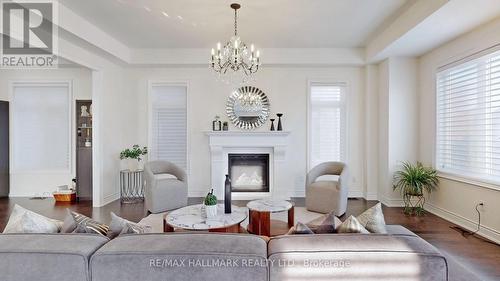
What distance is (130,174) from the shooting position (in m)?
5.71

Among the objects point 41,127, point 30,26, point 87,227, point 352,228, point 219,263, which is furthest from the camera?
point 41,127

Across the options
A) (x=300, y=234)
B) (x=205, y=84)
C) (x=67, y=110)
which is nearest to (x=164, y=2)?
(x=205, y=84)

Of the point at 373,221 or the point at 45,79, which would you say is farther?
the point at 45,79

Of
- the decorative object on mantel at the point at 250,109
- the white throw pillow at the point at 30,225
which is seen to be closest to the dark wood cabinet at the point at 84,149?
the decorative object on mantel at the point at 250,109

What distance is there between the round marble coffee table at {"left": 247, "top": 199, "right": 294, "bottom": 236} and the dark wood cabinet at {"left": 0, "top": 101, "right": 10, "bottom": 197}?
5.56m

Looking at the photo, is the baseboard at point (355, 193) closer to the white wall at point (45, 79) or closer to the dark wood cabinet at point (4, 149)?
the white wall at point (45, 79)

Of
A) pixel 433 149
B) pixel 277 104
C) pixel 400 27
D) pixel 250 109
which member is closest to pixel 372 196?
pixel 433 149

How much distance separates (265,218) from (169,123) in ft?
11.7

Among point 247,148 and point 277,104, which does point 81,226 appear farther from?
→ point 277,104

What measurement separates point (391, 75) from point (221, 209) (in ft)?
12.8

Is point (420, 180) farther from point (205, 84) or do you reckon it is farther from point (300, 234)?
point (205, 84)

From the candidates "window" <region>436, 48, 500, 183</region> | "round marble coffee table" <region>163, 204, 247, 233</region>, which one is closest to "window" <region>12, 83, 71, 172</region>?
"round marble coffee table" <region>163, 204, 247, 233</region>

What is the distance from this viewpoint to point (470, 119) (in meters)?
3.96

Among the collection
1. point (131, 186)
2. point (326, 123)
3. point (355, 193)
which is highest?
point (326, 123)
